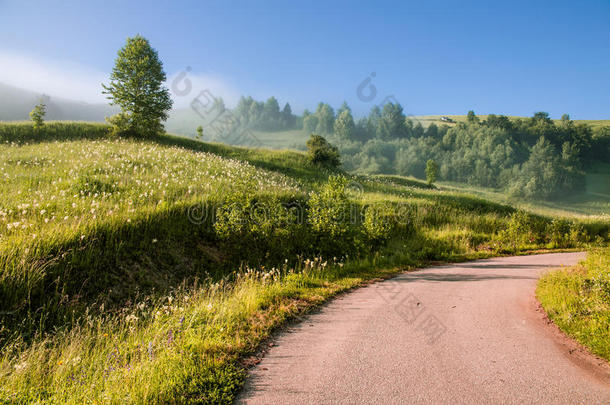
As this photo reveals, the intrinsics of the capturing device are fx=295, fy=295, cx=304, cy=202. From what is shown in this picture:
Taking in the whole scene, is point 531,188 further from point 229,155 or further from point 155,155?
point 155,155

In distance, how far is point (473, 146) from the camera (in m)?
118

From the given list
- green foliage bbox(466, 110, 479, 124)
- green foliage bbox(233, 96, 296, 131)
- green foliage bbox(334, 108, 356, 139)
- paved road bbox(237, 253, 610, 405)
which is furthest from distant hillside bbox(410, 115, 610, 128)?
paved road bbox(237, 253, 610, 405)

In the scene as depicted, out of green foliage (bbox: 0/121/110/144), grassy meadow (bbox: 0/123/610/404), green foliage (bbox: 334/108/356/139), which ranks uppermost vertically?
green foliage (bbox: 334/108/356/139)

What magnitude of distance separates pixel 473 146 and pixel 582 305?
425 ft

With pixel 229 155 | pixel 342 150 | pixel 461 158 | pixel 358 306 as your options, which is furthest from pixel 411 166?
pixel 358 306

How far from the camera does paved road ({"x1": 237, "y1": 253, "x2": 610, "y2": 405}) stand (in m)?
3.83

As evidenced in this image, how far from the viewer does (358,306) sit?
731 cm

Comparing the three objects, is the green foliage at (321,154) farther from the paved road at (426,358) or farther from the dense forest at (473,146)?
the dense forest at (473,146)

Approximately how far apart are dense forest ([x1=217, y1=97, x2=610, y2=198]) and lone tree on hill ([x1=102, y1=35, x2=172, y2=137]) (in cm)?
9478

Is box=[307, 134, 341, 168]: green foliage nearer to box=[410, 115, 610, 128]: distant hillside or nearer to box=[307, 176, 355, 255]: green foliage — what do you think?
box=[307, 176, 355, 255]: green foliage

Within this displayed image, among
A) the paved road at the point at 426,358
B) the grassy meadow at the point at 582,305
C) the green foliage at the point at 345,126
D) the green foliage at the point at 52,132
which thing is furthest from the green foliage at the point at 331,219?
the green foliage at the point at 345,126

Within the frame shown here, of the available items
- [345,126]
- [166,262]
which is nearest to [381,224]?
[166,262]

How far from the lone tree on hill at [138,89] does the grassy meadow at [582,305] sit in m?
36.4

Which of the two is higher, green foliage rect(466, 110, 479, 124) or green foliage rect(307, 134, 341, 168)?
green foliage rect(466, 110, 479, 124)
